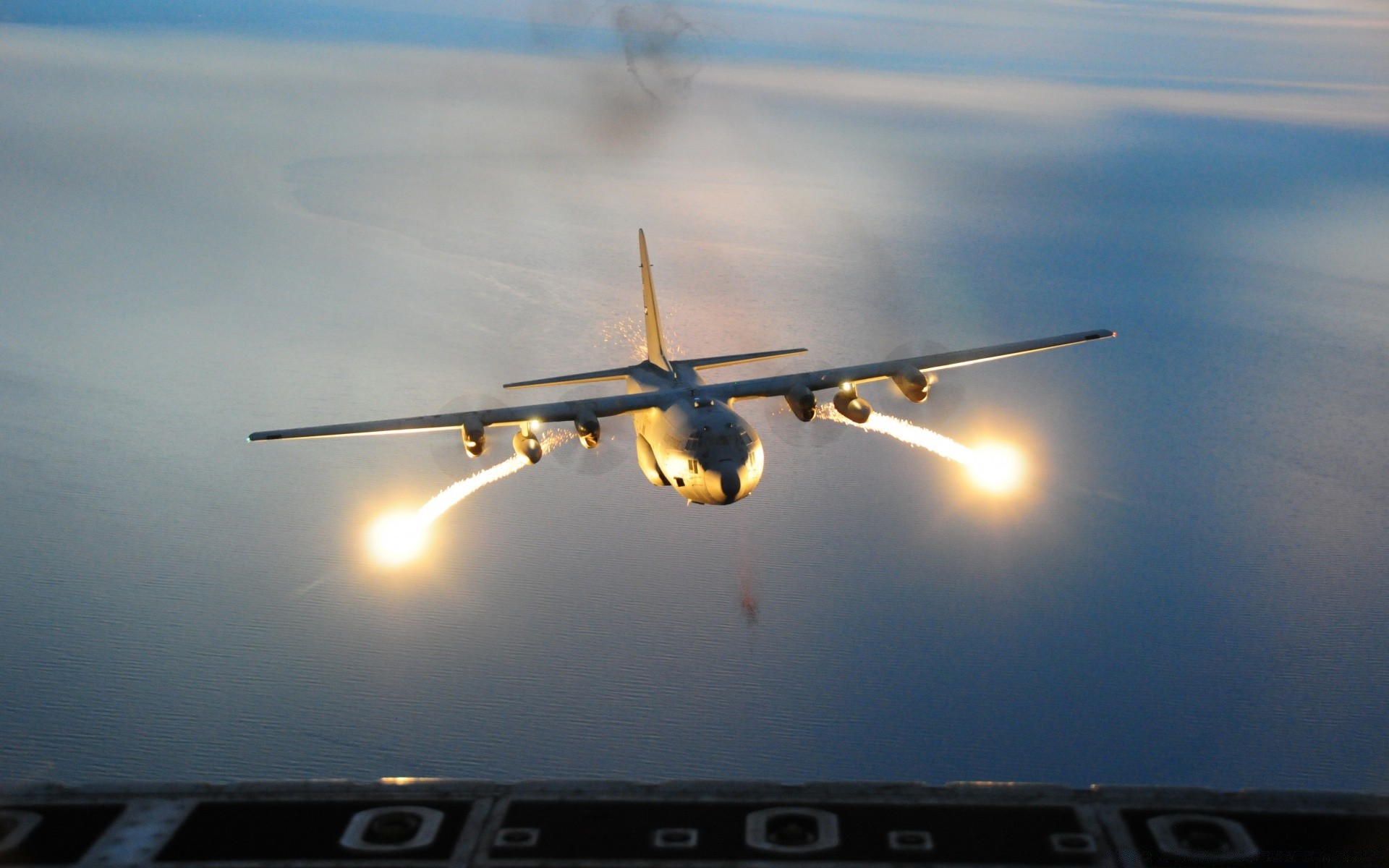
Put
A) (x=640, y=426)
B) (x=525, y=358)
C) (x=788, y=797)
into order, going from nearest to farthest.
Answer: (x=788, y=797) → (x=640, y=426) → (x=525, y=358)

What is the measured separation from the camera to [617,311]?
180125mm

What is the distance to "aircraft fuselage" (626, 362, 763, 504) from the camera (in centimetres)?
5734

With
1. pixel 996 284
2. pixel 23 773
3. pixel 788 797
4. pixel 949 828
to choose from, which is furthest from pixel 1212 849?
pixel 996 284

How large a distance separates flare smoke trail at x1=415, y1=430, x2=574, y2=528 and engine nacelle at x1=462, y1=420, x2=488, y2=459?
49085mm

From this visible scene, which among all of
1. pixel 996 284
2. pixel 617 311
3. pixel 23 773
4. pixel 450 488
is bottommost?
pixel 23 773

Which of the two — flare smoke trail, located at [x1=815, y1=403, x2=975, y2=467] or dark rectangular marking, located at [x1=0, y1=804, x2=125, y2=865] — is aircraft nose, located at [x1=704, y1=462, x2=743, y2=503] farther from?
flare smoke trail, located at [x1=815, y1=403, x2=975, y2=467]

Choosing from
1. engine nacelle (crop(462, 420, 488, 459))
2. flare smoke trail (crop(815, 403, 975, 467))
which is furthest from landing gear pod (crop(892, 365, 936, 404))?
flare smoke trail (crop(815, 403, 975, 467))

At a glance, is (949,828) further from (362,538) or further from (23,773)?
(362,538)

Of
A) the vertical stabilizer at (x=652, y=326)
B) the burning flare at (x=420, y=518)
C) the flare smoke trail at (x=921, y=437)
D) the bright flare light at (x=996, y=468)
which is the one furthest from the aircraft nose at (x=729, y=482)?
the flare smoke trail at (x=921, y=437)

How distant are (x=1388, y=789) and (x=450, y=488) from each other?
308 feet

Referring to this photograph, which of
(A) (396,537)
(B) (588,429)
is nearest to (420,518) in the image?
(A) (396,537)

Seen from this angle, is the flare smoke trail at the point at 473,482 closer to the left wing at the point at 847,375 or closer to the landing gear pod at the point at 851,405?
the left wing at the point at 847,375

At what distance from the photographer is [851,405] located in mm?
70062

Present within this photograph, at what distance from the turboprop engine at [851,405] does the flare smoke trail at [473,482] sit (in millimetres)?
51128
